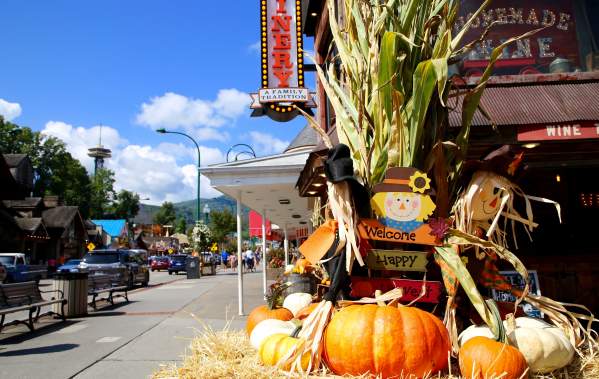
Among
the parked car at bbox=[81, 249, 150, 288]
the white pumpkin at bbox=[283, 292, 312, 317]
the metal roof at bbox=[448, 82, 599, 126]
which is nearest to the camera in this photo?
the white pumpkin at bbox=[283, 292, 312, 317]

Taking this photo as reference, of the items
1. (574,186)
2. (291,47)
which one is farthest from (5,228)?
(574,186)

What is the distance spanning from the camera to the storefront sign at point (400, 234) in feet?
10.8

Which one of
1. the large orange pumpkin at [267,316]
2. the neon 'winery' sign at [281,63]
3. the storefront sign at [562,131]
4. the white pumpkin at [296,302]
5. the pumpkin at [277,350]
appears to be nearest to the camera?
the pumpkin at [277,350]

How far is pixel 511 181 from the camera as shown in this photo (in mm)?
3449

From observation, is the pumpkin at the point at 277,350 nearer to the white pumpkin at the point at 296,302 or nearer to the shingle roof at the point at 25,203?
the white pumpkin at the point at 296,302

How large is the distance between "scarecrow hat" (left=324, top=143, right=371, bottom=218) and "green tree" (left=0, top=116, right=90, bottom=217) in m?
65.7

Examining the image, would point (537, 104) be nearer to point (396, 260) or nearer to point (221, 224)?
point (396, 260)

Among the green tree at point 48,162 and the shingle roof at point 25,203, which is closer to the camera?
the shingle roof at point 25,203

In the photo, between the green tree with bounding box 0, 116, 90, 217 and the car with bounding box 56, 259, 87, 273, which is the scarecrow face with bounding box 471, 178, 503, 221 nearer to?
the car with bounding box 56, 259, 87, 273

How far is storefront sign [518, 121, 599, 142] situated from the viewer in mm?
5273

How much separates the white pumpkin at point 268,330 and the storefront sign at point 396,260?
73cm

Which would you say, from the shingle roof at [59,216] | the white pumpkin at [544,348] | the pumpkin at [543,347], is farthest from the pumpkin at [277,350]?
the shingle roof at [59,216]

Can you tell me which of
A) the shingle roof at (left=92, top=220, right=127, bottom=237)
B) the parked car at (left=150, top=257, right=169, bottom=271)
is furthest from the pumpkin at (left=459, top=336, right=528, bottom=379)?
the shingle roof at (left=92, top=220, right=127, bottom=237)

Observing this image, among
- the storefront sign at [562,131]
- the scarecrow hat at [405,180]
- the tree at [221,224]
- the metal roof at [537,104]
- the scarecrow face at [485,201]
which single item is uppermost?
the tree at [221,224]
